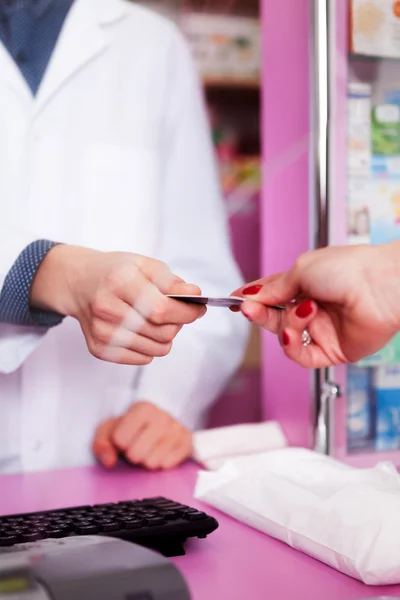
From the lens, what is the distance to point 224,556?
0.69 m

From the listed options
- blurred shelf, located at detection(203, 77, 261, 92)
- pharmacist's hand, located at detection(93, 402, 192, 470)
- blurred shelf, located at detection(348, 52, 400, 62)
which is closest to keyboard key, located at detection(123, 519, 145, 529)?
pharmacist's hand, located at detection(93, 402, 192, 470)

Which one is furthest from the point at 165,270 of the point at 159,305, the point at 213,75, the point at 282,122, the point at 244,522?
the point at 213,75

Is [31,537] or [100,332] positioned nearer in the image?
[31,537]

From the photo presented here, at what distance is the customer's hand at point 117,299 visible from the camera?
755 millimetres

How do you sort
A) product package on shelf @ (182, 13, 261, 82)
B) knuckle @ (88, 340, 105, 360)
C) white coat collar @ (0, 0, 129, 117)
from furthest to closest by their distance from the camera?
1. product package on shelf @ (182, 13, 261, 82)
2. white coat collar @ (0, 0, 129, 117)
3. knuckle @ (88, 340, 105, 360)

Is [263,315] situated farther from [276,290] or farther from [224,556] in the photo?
[224,556]

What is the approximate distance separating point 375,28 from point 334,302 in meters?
0.51

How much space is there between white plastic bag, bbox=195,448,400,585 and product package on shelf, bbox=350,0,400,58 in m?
0.57

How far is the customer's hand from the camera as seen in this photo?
0.75 meters

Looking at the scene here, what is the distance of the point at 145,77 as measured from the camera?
44.3 inches

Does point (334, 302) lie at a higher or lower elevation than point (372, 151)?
lower

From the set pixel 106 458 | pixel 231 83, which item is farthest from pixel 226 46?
pixel 106 458

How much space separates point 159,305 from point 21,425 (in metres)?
0.42

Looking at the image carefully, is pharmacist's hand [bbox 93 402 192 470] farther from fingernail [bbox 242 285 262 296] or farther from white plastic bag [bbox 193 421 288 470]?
fingernail [bbox 242 285 262 296]
